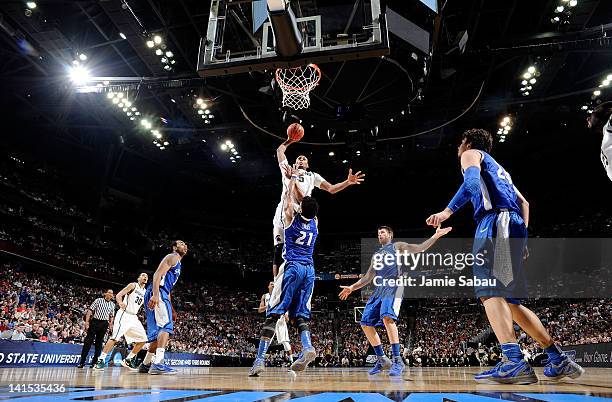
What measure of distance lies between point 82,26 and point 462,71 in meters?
11.9

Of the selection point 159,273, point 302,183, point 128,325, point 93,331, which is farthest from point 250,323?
point 302,183

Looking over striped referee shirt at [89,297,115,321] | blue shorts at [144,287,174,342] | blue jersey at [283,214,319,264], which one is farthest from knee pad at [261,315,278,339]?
striped referee shirt at [89,297,115,321]

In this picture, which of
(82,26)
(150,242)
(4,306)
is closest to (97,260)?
(150,242)

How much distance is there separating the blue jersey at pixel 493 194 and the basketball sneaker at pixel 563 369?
3.95 feet

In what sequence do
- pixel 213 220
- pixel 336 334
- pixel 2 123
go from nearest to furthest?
1. pixel 2 123
2. pixel 336 334
3. pixel 213 220

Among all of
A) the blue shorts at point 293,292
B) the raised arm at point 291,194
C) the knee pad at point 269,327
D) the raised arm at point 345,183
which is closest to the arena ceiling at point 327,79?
the raised arm at point 345,183

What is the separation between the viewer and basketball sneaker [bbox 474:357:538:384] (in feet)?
10.9

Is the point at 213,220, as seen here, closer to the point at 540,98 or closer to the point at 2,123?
the point at 2,123

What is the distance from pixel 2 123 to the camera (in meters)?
19.8

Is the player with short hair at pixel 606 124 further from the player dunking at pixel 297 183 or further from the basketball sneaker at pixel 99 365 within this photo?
the basketball sneaker at pixel 99 365

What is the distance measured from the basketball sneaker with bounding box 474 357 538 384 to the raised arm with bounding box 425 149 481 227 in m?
1.19

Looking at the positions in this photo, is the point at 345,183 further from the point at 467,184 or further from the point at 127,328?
the point at 127,328

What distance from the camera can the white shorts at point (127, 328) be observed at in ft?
30.0

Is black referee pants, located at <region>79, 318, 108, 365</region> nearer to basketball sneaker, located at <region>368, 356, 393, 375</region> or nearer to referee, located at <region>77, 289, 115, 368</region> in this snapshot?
referee, located at <region>77, 289, 115, 368</region>
